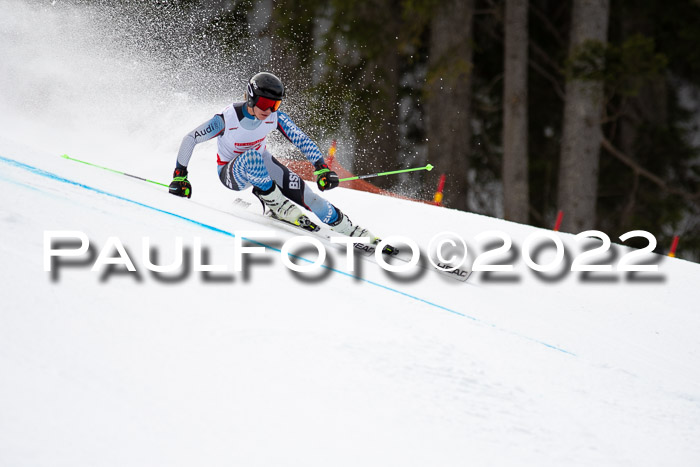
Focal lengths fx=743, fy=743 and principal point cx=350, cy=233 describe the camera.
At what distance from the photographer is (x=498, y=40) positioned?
1386 centimetres

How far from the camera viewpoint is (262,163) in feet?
16.1

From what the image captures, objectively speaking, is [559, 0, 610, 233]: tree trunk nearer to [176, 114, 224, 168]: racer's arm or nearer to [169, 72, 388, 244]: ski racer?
[169, 72, 388, 244]: ski racer

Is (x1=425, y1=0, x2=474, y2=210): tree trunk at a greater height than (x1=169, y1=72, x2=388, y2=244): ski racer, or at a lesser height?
greater

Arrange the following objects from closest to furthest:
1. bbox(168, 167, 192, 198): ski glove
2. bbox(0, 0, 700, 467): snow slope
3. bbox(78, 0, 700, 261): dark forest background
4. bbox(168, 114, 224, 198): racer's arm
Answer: bbox(0, 0, 700, 467): snow slope, bbox(168, 167, 192, 198): ski glove, bbox(168, 114, 224, 198): racer's arm, bbox(78, 0, 700, 261): dark forest background

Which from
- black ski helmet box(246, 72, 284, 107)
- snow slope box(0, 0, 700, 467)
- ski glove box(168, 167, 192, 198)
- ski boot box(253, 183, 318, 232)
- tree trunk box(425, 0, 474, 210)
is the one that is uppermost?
tree trunk box(425, 0, 474, 210)

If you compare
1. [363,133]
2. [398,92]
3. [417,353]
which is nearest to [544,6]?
[398,92]

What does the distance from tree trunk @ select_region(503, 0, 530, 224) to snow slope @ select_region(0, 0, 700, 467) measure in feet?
18.7

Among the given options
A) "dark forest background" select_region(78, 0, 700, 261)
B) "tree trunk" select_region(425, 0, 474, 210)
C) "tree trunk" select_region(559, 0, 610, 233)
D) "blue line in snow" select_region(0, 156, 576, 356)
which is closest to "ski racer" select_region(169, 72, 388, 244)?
"blue line in snow" select_region(0, 156, 576, 356)

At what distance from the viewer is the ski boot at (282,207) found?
5016 mm

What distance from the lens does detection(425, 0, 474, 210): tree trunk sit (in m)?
10.8

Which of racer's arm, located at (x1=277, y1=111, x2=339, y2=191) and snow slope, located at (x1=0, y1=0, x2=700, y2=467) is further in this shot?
racer's arm, located at (x1=277, y1=111, x2=339, y2=191)

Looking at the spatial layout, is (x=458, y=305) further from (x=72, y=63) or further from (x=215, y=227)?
(x=72, y=63)

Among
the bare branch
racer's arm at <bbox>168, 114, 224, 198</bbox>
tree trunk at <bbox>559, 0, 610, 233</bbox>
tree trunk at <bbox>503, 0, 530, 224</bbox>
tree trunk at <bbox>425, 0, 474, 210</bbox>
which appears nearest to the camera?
racer's arm at <bbox>168, 114, 224, 198</bbox>

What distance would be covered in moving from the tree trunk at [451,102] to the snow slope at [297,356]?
614cm
